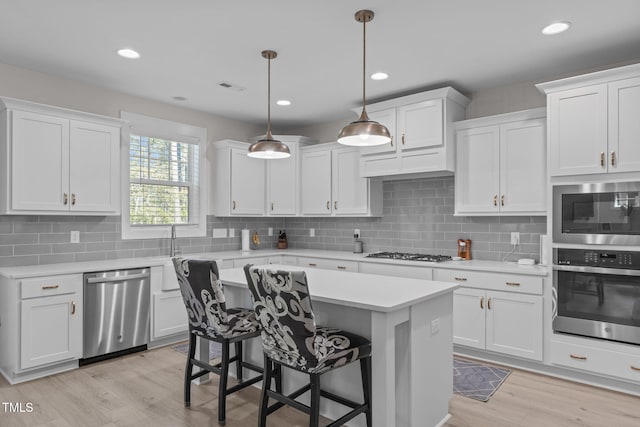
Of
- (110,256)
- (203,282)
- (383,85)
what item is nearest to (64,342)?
(110,256)

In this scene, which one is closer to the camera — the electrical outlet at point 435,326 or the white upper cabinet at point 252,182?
the electrical outlet at point 435,326

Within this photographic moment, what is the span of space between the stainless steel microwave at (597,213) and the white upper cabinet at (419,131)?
112 centimetres

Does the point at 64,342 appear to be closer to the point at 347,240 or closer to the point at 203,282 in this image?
the point at 203,282

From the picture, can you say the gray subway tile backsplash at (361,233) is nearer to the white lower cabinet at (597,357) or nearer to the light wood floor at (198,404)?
the white lower cabinet at (597,357)

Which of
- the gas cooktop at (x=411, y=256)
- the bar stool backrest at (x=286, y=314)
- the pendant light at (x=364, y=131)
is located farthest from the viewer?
the gas cooktop at (x=411, y=256)

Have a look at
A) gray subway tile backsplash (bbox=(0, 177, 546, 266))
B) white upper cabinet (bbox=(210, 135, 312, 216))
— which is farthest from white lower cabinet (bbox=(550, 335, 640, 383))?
white upper cabinet (bbox=(210, 135, 312, 216))

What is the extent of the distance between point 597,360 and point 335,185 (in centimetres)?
316

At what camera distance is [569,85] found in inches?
125

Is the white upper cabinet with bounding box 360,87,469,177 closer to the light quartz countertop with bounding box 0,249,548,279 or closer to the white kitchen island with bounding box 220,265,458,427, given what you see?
the light quartz countertop with bounding box 0,249,548,279

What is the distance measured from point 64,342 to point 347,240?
10.9ft

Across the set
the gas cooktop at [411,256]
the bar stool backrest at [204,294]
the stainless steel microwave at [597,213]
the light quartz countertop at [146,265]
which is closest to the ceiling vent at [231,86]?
the light quartz countertop at [146,265]

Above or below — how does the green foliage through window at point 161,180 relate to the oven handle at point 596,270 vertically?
above

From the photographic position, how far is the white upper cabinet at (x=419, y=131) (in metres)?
3.95

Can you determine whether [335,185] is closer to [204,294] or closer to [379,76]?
[379,76]
